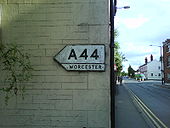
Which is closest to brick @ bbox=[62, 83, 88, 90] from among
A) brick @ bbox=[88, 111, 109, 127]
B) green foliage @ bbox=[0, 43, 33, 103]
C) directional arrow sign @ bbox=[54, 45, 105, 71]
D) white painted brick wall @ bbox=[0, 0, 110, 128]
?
white painted brick wall @ bbox=[0, 0, 110, 128]

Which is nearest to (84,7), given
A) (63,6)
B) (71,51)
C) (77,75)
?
(63,6)

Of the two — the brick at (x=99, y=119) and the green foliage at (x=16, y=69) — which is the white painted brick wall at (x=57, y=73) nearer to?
the brick at (x=99, y=119)

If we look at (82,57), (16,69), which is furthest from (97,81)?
(16,69)

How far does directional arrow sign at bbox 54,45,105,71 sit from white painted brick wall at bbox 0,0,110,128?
4.3 inches

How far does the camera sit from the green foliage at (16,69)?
248 inches

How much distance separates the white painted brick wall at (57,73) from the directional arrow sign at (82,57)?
11cm

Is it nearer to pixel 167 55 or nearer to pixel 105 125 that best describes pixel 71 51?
pixel 105 125

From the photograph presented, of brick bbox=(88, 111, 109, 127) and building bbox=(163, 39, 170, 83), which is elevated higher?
building bbox=(163, 39, 170, 83)

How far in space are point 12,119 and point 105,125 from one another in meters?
2.08

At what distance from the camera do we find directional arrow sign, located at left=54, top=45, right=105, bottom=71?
20.2 ft

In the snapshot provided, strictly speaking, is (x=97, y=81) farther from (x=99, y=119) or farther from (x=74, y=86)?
(x=99, y=119)

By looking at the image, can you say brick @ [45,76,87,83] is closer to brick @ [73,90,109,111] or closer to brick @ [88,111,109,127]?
brick @ [73,90,109,111]

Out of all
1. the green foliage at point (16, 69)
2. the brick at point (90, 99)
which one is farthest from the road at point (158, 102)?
the green foliage at point (16, 69)

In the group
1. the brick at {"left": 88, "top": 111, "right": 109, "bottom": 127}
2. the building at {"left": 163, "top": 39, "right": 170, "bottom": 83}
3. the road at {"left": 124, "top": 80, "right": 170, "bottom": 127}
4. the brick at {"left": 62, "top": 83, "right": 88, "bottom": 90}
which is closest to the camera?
the brick at {"left": 88, "top": 111, "right": 109, "bottom": 127}
